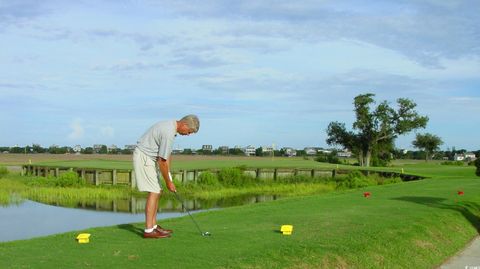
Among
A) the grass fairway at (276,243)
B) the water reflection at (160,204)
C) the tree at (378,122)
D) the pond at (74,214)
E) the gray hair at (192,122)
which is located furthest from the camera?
the tree at (378,122)

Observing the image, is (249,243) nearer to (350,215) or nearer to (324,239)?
(324,239)

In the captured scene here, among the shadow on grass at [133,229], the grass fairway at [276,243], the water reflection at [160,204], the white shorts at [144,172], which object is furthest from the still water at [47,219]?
the white shorts at [144,172]

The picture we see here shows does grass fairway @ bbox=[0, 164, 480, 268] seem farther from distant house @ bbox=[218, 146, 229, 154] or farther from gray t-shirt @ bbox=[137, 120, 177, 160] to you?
distant house @ bbox=[218, 146, 229, 154]

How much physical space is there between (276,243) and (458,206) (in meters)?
8.77

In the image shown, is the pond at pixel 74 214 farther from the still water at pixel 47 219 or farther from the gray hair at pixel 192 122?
the gray hair at pixel 192 122

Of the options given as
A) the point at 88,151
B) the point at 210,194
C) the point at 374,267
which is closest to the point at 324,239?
the point at 374,267

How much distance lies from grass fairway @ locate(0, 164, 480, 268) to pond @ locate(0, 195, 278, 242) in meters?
8.84

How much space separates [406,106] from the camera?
74.1m

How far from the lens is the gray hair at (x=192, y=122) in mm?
9438

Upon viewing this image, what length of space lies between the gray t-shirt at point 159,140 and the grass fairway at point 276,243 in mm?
1515

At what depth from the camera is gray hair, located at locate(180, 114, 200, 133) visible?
31.0ft

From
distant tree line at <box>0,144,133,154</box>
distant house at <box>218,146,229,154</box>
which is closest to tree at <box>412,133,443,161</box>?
distant house at <box>218,146,229,154</box>

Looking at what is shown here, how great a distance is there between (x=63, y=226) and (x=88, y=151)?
12616cm

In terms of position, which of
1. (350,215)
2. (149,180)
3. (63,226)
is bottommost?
(63,226)
